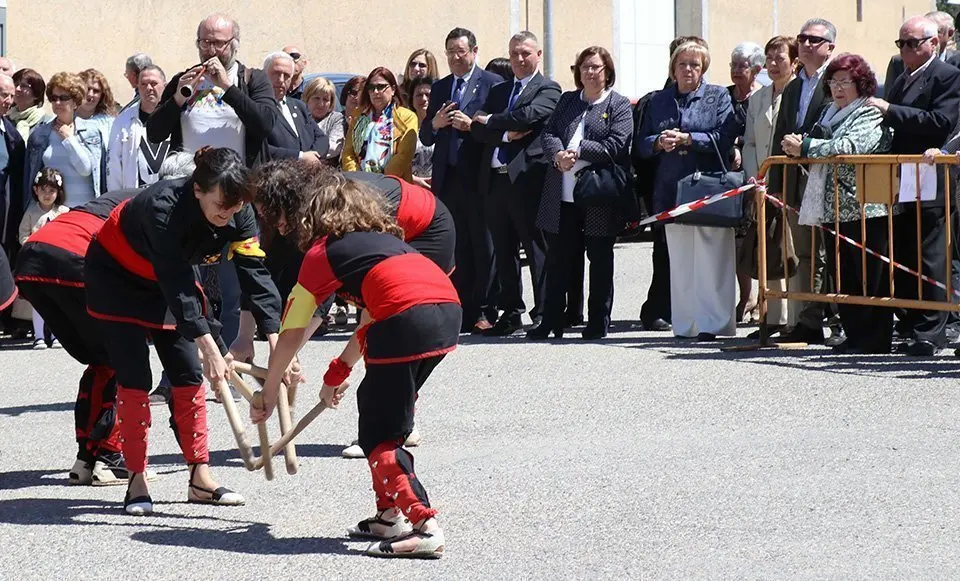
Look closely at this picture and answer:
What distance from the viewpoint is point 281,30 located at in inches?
963

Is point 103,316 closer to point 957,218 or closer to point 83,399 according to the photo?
point 83,399

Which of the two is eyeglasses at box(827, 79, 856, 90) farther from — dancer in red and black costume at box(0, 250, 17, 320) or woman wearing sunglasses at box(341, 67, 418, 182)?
dancer in red and black costume at box(0, 250, 17, 320)

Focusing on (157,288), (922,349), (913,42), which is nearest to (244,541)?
(157,288)

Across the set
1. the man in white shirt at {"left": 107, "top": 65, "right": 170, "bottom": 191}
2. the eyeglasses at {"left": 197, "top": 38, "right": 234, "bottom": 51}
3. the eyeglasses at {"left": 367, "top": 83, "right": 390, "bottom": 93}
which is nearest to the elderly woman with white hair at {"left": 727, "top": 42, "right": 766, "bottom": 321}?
the eyeglasses at {"left": 367, "top": 83, "right": 390, "bottom": 93}

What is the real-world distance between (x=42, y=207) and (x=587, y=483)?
696cm

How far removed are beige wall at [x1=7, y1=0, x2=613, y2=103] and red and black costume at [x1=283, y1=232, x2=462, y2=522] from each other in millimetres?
15972

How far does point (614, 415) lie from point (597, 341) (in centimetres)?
305

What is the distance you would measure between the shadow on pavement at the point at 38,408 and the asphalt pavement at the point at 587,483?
17mm

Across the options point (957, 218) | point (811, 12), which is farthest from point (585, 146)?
point (811, 12)

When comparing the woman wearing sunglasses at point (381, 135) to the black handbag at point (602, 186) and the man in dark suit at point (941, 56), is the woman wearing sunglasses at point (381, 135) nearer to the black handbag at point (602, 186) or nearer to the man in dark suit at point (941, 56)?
the black handbag at point (602, 186)

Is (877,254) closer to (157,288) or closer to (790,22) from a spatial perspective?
(157,288)

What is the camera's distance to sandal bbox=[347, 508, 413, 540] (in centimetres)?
608

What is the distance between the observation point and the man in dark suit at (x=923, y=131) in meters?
10.4

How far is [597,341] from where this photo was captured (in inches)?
462
